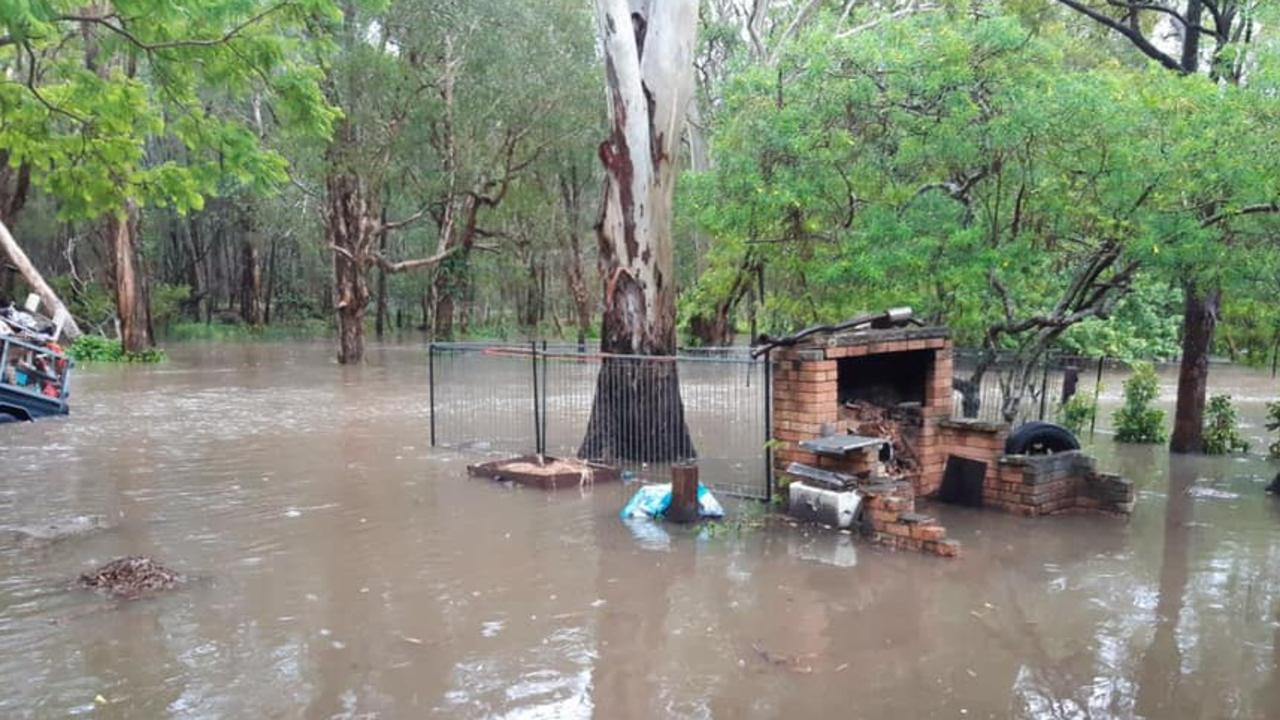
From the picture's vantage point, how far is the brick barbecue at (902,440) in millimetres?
7500

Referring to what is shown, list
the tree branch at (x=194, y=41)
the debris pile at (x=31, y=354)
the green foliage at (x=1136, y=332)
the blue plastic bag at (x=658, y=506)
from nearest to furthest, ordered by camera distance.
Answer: the tree branch at (x=194, y=41) < the blue plastic bag at (x=658, y=506) < the debris pile at (x=31, y=354) < the green foliage at (x=1136, y=332)

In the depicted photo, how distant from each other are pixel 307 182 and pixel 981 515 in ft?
83.9

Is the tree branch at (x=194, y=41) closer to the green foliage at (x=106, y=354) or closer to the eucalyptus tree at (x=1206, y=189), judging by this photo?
the eucalyptus tree at (x=1206, y=189)

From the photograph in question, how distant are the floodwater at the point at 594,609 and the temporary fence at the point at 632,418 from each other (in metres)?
1.37

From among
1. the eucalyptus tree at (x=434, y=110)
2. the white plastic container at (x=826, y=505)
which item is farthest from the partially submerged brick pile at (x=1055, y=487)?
the eucalyptus tree at (x=434, y=110)

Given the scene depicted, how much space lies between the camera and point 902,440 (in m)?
8.76

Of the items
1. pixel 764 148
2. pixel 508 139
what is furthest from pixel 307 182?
pixel 764 148

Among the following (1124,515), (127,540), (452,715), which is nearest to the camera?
(452,715)

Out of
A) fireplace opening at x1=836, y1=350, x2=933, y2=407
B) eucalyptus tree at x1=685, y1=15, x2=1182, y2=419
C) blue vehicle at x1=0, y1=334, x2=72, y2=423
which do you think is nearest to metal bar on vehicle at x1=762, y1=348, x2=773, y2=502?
fireplace opening at x1=836, y1=350, x2=933, y2=407

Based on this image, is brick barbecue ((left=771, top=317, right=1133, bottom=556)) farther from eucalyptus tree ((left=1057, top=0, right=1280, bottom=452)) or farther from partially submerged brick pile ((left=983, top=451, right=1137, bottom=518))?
eucalyptus tree ((left=1057, top=0, right=1280, bottom=452))

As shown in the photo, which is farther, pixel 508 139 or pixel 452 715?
pixel 508 139

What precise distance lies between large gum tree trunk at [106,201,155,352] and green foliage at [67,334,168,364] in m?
0.26

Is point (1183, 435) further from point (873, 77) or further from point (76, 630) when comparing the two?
point (76, 630)

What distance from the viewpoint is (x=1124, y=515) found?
816 cm
